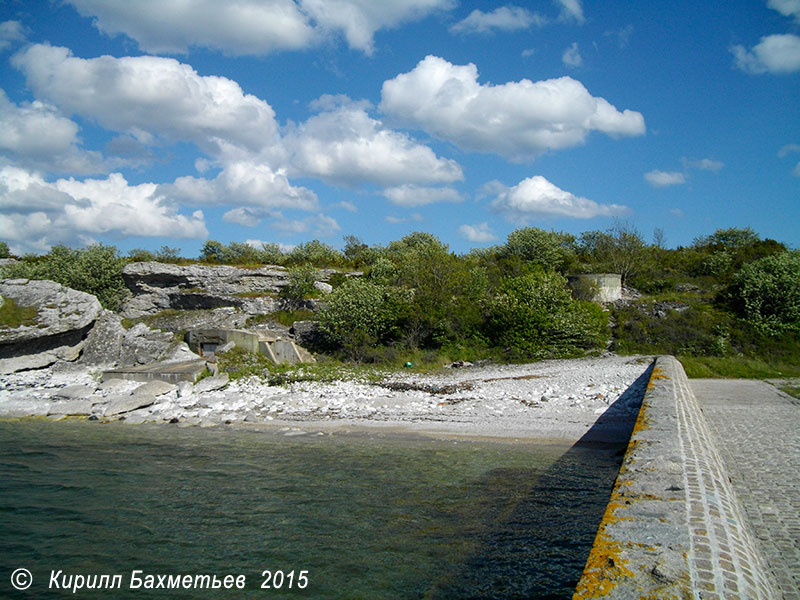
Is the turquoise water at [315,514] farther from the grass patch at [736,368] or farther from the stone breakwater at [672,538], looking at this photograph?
the grass patch at [736,368]

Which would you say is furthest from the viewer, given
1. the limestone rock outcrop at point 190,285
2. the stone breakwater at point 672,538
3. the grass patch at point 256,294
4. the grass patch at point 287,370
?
the limestone rock outcrop at point 190,285

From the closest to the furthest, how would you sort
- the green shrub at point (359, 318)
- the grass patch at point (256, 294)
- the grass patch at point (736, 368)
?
the grass patch at point (736, 368)
the green shrub at point (359, 318)
the grass patch at point (256, 294)

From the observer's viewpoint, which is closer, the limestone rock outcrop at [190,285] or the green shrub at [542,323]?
the green shrub at [542,323]

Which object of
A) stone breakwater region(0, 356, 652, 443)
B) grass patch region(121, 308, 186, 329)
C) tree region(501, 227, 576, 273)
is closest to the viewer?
stone breakwater region(0, 356, 652, 443)

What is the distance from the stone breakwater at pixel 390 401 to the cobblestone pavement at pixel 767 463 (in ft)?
8.22

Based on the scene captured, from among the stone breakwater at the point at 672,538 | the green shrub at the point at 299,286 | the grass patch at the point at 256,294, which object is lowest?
the stone breakwater at the point at 672,538

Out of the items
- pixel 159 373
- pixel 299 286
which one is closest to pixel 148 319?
pixel 299 286

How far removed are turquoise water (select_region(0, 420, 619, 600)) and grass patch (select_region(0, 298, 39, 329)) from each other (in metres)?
12.7

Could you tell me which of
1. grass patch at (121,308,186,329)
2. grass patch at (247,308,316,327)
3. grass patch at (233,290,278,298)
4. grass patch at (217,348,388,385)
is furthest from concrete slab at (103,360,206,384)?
grass patch at (233,290,278,298)

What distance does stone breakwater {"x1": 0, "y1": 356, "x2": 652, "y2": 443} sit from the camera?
1424cm

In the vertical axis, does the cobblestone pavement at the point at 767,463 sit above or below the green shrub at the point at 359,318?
below

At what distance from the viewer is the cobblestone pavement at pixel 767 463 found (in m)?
5.04

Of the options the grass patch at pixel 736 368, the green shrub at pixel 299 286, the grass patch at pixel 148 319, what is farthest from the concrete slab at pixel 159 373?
the grass patch at pixel 736 368

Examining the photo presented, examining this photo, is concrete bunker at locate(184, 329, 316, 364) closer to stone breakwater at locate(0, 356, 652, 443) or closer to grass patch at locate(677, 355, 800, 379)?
stone breakwater at locate(0, 356, 652, 443)
